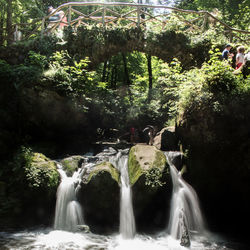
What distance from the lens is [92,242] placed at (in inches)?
256

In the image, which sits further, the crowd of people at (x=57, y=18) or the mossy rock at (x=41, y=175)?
the crowd of people at (x=57, y=18)

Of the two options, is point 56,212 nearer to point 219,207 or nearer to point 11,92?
point 219,207

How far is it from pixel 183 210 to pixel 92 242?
113 inches

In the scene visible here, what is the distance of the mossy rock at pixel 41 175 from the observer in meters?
7.47

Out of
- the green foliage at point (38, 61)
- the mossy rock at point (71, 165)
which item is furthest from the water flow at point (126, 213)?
the green foliage at point (38, 61)

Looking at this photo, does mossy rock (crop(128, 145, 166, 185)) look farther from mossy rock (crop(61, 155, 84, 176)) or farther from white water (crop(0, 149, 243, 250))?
mossy rock (crop(61, 155, 84, 176))

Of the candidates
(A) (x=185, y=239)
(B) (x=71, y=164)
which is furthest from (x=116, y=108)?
(A) (x=185, y=239)

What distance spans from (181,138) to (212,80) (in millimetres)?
2363

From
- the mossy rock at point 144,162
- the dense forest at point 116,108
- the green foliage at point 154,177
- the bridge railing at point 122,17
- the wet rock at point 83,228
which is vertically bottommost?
the wet rock at point 83,228

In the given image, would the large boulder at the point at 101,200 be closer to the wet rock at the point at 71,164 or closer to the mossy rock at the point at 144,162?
the mossy rock at the point at 144,162

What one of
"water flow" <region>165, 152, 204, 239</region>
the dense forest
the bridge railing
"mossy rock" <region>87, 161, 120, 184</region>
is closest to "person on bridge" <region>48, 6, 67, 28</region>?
the bridge railing

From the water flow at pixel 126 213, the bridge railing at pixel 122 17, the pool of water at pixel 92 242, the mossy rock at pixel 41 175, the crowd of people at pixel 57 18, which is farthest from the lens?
the crowd of people at pixel 57 18

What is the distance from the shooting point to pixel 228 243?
7176 millimetres

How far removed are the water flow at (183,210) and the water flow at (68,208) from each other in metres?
2.80
